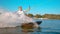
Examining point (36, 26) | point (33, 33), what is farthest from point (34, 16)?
point (33, 33)

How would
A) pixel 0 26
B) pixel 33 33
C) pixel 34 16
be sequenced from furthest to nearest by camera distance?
pixel 34 16 → pixel 0 26 → pixel 33 33

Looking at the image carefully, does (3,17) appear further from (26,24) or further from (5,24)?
(26,24)

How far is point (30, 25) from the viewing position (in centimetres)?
895

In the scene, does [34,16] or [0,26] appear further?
[34,16]

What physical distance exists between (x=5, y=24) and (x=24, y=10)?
4.20ft

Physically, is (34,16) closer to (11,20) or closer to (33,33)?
(11,20)

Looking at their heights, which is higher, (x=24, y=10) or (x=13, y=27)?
(x=24, y=10)

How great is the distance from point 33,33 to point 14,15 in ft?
8.18

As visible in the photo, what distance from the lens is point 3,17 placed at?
922 centimetres

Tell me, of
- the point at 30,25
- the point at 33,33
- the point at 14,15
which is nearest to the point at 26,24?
the point at 30,25

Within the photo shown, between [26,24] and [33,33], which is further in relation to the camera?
[26,24]

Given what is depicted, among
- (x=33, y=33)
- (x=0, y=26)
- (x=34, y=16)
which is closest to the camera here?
(x=33, y=33)

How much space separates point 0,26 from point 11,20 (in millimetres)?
739

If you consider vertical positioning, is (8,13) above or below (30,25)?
above
